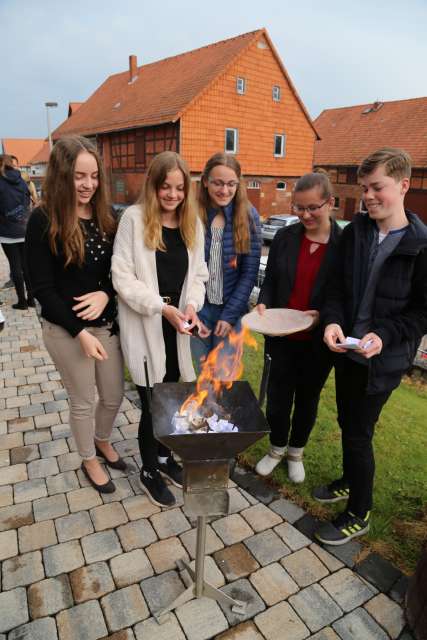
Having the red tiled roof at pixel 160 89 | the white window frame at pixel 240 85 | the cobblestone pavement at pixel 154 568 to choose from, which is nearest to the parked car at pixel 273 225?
the red tiled roof at pixel 160 89

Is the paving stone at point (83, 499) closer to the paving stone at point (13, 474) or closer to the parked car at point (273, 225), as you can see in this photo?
the paving stone at point (13, 474)

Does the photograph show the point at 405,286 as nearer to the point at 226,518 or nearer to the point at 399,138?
the point at 226,518

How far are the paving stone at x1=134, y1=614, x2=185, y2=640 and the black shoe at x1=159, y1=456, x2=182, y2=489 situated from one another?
3.31ft

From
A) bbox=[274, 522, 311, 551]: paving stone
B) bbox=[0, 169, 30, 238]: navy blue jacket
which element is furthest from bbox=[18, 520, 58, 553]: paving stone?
bbox=[0, 169, 30, 238]: navy blue jacket

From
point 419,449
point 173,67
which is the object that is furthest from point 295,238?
point 173,67

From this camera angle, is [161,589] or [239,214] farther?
[239,214]

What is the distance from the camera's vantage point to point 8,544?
2.54 meters

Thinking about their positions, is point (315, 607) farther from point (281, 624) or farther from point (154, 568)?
point (154, 568)

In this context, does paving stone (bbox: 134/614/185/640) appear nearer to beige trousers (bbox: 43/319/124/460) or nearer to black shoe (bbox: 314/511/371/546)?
black shoe (bbox: 314/511/371/546)

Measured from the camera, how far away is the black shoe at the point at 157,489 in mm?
2889

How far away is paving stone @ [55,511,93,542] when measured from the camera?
2.62 m

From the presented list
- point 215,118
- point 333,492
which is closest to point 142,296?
point 333,492

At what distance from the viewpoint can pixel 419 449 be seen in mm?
3637

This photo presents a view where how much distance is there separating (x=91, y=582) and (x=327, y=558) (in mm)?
1361
